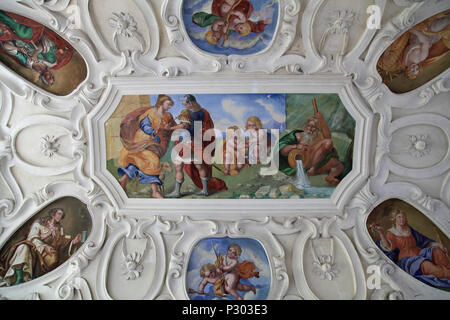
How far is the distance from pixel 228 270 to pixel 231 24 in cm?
540

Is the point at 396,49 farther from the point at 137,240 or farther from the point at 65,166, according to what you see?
the point at 65,166

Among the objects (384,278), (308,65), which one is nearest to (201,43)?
(308,65)

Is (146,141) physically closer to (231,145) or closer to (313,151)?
(231,145)

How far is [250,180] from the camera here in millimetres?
6504

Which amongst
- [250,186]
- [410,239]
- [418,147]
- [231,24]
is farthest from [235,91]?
[410,239]

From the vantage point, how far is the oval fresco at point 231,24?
19.0 ft

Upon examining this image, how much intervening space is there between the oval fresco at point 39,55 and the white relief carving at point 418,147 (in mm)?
7465

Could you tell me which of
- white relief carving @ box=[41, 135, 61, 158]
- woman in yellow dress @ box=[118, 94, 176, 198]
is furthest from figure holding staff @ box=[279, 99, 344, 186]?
white relief carving @ box=[41, 135, 61, 158]

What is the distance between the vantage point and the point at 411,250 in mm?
6465

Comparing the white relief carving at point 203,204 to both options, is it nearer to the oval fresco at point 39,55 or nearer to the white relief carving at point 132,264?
the white relief carving at point 132,264

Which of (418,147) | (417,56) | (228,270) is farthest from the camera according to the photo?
(228,270)

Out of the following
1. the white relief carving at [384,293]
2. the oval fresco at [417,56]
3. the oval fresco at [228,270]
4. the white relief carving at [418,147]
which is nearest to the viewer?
the oval fresco at [417,56]

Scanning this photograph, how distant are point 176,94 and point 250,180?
8.35 feet

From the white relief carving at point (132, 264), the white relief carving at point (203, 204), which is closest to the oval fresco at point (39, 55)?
the white relief carving at point (203, 204)
